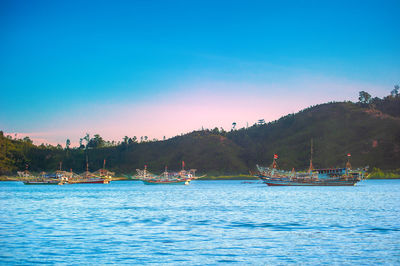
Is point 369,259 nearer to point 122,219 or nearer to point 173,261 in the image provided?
point 173,261

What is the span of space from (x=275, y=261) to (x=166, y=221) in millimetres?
21900

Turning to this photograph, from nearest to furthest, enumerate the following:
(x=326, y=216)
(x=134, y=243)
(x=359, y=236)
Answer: (x=134, y=243)
(x=359, y=236)
(x=326, y=216)

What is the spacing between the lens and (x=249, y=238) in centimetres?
3356

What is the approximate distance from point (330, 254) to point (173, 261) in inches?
374

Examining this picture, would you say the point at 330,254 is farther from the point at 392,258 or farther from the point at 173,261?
the point at 173,261

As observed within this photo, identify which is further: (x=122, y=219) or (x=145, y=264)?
(x=122, y=219)

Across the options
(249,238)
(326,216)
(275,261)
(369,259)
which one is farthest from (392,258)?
(326,216)

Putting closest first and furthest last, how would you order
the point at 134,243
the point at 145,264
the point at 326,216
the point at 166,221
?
the point at 145,264 → the point at 134,243 → the point at 166,221 → the point at 326,216

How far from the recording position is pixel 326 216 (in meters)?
49.5

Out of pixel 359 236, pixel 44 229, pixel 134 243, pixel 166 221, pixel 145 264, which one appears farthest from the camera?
pixel 166 221

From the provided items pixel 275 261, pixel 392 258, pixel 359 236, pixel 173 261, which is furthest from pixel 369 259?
pixel 173 261

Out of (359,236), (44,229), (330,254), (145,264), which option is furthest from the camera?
(44,229)

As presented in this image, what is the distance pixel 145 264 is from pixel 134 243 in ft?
23.2

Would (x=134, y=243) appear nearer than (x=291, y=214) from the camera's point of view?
Yes
